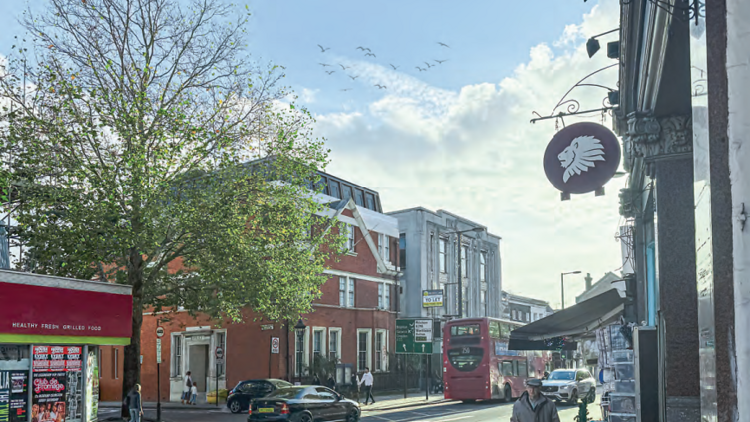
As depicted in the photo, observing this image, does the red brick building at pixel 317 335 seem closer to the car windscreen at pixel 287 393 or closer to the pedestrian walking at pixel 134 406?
the car windscreen at pixel 287 393

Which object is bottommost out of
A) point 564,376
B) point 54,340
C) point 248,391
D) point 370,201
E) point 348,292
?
point 564,376

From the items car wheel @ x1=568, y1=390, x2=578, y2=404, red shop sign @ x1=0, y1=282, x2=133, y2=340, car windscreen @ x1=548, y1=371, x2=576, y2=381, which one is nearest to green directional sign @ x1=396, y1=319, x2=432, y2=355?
car windscreen @ x1=548, y1=371, x2=576, y2=381

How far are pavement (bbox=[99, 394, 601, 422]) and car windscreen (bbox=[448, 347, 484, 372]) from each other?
197cm

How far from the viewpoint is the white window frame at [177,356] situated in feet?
131

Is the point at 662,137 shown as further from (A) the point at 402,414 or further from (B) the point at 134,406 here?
(A) the point at 402,414

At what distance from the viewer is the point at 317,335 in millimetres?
40344

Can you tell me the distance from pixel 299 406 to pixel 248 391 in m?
9.33

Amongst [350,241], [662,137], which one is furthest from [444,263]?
[662,137]

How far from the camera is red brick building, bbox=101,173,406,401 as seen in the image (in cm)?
3747

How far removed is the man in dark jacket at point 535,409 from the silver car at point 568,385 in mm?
25937

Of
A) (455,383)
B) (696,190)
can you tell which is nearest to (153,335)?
(455,383)

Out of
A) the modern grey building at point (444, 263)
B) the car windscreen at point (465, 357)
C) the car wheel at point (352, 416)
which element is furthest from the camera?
the modern grey building at point (444, 263)

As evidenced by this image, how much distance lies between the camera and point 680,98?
27.9 feet

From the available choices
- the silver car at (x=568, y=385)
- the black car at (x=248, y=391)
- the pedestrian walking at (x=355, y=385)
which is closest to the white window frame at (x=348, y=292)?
the pedestrian walking at (x=355, y=385)
